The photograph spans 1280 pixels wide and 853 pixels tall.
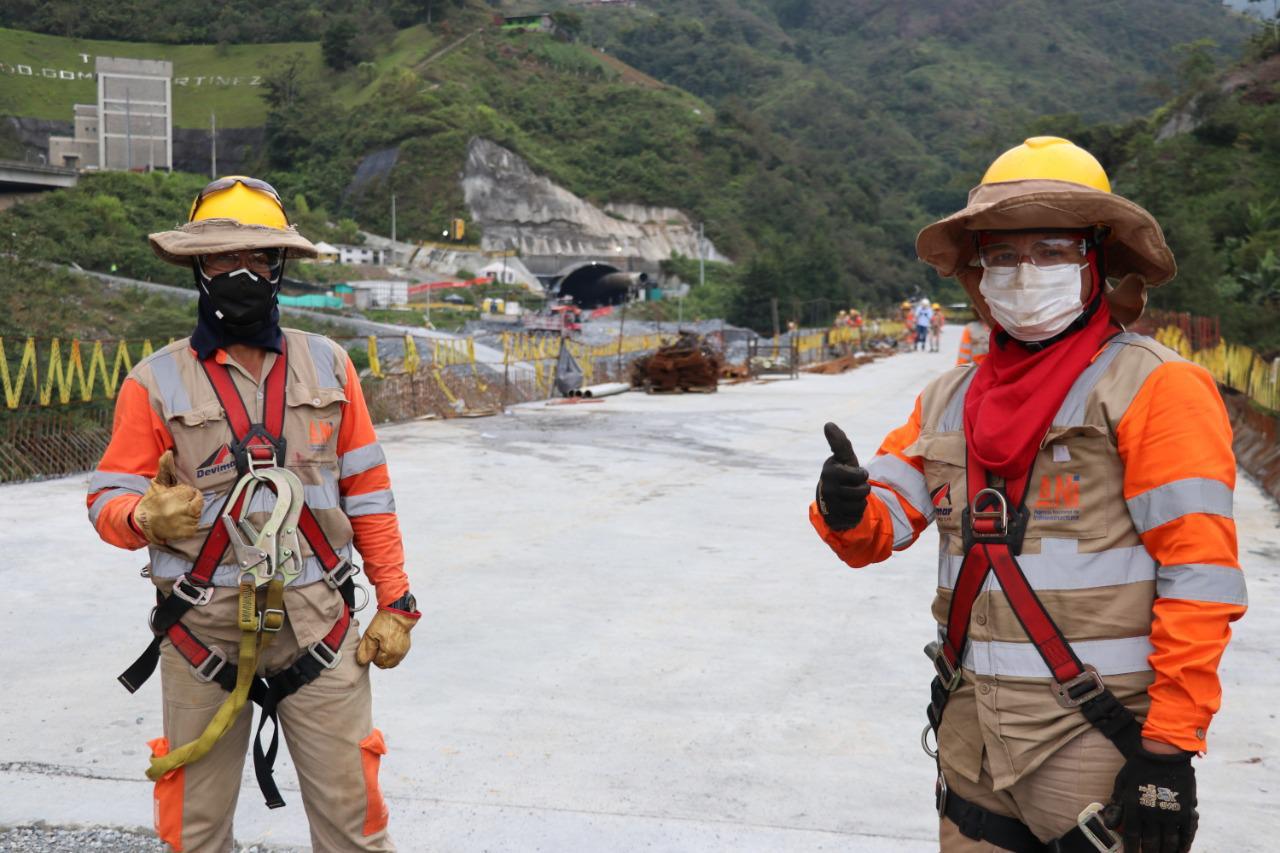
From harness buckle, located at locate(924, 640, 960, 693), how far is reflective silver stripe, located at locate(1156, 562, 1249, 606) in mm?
498

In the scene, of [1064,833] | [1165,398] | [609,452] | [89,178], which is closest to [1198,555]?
[1165,398]

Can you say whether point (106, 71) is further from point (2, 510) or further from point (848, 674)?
point (848, 674)

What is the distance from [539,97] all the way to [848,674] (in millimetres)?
105326

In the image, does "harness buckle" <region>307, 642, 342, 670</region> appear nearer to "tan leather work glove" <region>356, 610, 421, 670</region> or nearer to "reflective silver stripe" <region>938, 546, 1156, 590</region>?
"tan leather work glove" <region>356, 610, 421, 670</region>

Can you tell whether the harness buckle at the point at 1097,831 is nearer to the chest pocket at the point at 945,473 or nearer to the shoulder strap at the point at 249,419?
the chest pocket at the point at 945,473

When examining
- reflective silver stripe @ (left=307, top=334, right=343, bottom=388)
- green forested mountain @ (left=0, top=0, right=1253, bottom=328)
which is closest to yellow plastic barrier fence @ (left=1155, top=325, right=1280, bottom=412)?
reflective silver stripe @ (left=307, top=334, right=343, bottom=388)

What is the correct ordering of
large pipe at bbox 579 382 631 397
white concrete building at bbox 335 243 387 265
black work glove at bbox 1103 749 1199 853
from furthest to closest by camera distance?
1. white concrete building at bbox 335 243 387 265
2. large pipe at bbox 579 382 631 397
3. black work glove at bbox 1103 749 1199 853

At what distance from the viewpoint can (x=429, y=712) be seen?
18.0 ft

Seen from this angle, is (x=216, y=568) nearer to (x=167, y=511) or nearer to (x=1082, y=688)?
(x=167, y=511)

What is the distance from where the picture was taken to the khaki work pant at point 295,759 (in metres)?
3.12

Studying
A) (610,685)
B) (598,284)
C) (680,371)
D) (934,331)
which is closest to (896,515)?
(610,685)

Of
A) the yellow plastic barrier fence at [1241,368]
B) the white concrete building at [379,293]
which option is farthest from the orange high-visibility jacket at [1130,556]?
the white concrete building at [379,293]

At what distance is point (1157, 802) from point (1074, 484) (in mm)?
617

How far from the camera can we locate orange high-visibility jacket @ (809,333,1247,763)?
232 cm
